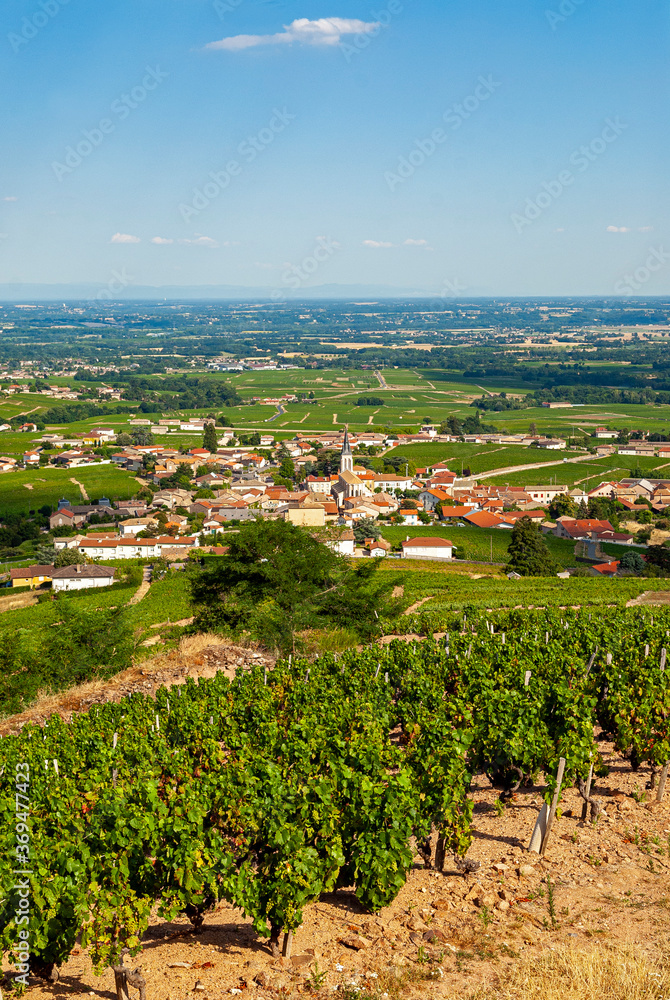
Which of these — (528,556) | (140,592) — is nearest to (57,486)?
(140,592)

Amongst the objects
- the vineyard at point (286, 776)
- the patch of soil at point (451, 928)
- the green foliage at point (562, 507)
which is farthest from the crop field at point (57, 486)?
the patch of soil at point (451, 928)

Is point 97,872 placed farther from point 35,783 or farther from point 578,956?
point 578,956

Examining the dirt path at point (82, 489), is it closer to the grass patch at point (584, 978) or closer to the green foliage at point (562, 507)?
the green foliage at point (562, 507)

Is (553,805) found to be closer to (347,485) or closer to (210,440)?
(347,485)

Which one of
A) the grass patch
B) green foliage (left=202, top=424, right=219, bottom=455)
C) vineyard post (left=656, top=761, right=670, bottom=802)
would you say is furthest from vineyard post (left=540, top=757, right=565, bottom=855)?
green foliage (left=202, top=424, right=219, bottom=455)

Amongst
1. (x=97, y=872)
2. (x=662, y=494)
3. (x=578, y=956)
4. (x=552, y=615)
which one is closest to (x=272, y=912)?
(x=97, y=872)
